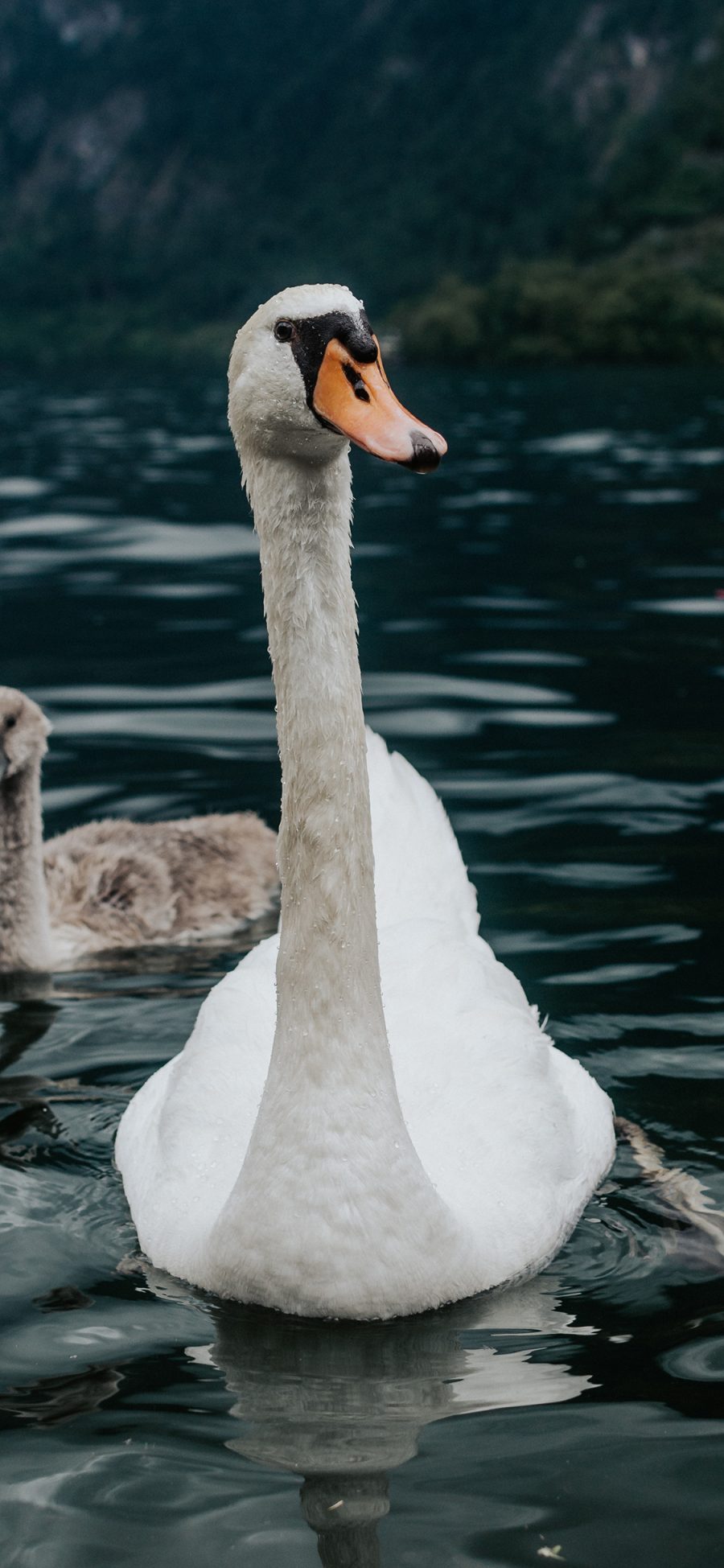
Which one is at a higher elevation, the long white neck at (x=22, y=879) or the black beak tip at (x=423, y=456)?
the black beak tip at (x=423, y=456)

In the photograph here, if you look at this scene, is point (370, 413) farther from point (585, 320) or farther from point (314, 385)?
point (585, 320)

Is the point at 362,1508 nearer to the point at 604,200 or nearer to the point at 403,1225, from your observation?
the point at 403,1225

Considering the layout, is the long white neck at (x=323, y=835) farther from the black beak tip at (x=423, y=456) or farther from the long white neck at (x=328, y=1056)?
the black beak tip at (x=423, y=456)

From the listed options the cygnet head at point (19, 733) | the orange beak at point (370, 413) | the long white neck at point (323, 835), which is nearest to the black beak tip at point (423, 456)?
the orange beak at point (370, 413)

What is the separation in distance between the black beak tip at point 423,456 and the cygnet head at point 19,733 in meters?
4.89

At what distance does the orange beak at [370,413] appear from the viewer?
3.86m

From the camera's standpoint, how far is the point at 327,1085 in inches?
186

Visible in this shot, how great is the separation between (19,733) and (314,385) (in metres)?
4.56

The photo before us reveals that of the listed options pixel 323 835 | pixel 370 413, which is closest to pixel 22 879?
pixel 323 835

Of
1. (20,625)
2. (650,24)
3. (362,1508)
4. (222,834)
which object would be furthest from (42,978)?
(650,24)

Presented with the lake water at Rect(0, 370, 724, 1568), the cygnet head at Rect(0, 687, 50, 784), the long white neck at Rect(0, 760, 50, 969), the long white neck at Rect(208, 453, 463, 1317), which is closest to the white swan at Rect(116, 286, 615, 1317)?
the long white neck at Rect(208, 453, 463, 1317)

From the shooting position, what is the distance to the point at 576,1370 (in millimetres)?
4676

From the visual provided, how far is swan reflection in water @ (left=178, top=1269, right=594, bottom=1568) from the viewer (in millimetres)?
4148

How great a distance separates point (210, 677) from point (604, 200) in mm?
114301
